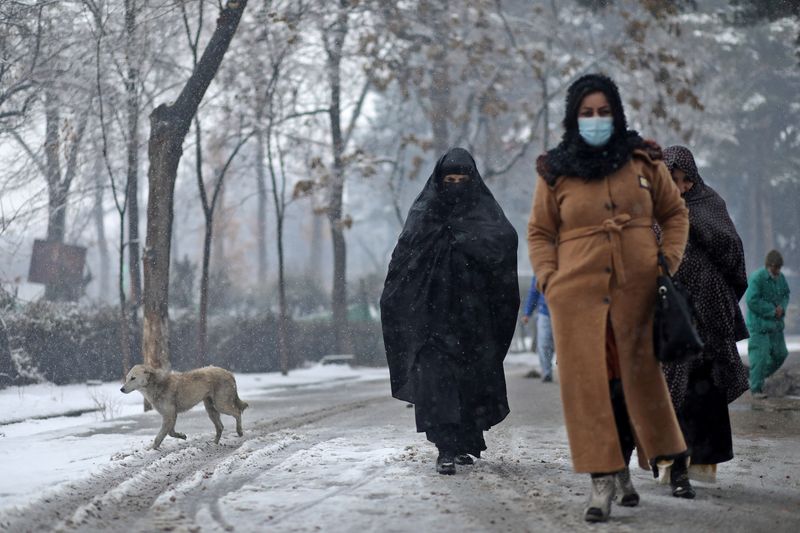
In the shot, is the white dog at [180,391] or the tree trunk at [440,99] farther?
the tree trunk at [440,99]

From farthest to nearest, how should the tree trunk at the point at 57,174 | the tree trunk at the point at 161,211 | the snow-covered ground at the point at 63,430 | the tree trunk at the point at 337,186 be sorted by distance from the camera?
the tree trunk at the point at 337,186 → the tree trunk at the point at 57,174 → the tree trunk at the point at 161,211 → the snow-covered ground at the point at 63,430

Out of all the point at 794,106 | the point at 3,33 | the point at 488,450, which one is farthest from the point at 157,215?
the point at 794,106

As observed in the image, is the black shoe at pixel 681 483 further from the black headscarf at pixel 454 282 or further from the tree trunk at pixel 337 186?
the tree trunk at pixel 337 186

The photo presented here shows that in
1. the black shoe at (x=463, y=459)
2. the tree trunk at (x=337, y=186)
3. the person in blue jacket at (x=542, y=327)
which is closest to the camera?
the black shoe at (x=463, y=459)

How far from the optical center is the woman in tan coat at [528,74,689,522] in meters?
5.32

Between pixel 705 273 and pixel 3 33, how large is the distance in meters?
11.3

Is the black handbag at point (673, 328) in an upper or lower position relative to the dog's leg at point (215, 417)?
upper

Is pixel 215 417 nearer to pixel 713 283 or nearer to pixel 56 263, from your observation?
pixel 713 283

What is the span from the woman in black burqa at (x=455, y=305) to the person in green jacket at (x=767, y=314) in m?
6.05

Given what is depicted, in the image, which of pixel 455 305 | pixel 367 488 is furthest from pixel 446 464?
pixel 455 305

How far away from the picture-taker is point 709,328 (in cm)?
654

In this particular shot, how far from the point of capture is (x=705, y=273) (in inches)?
260

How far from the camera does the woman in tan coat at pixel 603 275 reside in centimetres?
532

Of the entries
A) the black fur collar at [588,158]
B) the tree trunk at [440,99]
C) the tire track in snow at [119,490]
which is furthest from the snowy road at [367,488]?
the tree trunk at [440,99]
